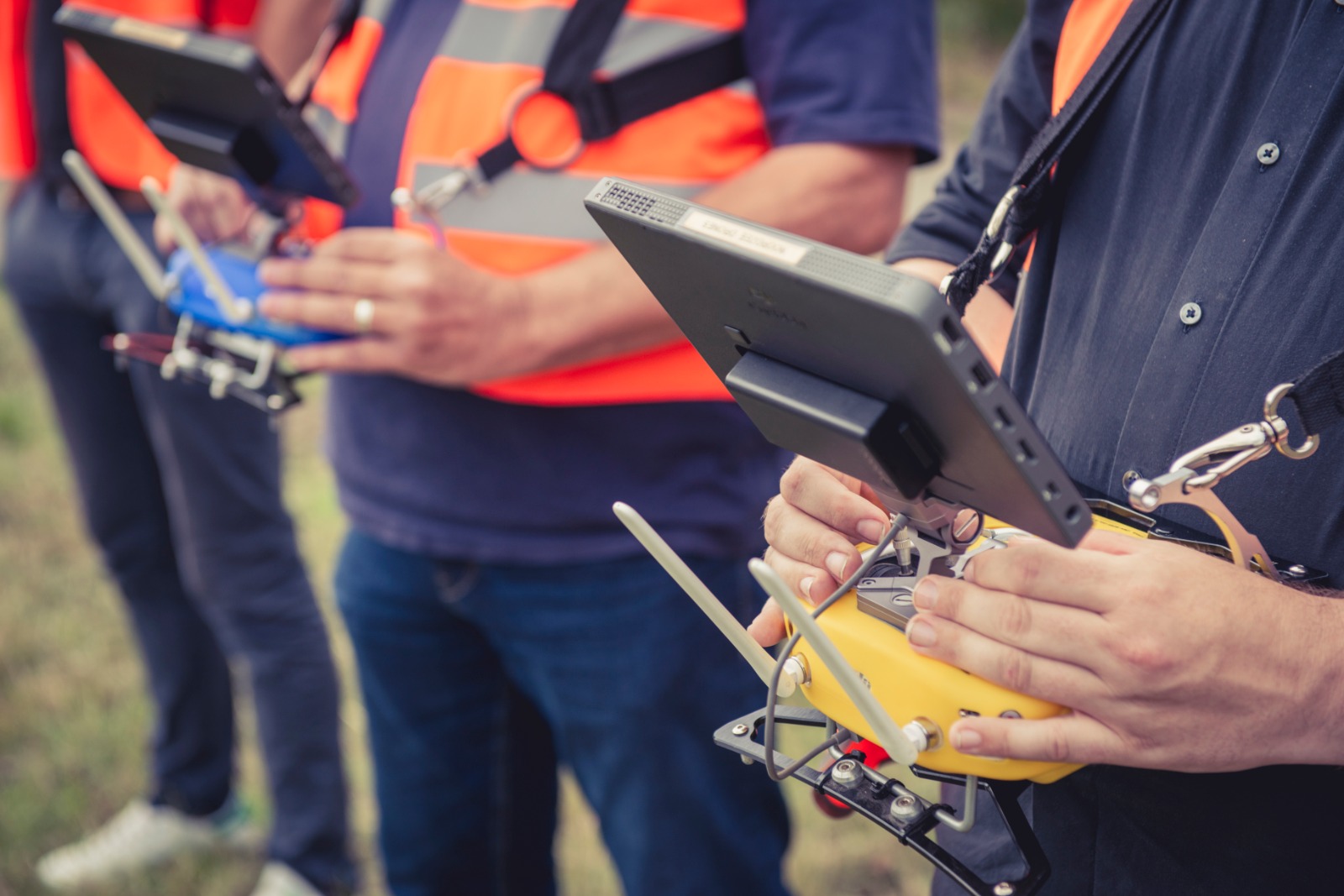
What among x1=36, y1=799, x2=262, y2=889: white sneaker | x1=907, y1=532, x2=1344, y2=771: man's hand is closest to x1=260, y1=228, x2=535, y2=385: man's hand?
x1=907, y1=532, x2=1344, y2=771: man's hand

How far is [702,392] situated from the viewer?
1553 mm

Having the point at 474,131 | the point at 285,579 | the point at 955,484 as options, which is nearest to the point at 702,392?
the point at 474,131

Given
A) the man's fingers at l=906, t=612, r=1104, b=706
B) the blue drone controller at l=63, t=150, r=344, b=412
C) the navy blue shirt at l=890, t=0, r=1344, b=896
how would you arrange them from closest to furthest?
the man's fingers at l=906, t=612, r=1104, b=706 < the navy blue shirt at l=890, t=0, r=1344, b=896 < the blue drone controller at l=63, t=150, r=344, b=412

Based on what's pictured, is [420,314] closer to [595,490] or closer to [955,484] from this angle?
[595,490]

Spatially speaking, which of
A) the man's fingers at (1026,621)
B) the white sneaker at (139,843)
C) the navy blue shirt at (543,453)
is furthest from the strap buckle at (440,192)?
the white sneaker at (139,843)

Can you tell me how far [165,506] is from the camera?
97.7 inches

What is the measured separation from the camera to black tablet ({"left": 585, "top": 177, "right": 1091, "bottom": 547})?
2.04 ft

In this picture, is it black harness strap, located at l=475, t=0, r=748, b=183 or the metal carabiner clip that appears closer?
the metal carabiner clip

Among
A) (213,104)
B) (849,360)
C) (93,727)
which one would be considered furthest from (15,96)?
(849,360)

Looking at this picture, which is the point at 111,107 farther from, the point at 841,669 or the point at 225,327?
the point at 841,669

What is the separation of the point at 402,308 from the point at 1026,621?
913mm

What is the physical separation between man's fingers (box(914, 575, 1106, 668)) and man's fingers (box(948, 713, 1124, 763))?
45 mm

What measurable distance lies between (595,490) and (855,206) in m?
0.50

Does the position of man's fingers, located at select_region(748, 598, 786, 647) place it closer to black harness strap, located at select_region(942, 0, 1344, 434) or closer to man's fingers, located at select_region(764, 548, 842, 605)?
man's fingers, located at select_region(764, 548, 842, 605)
